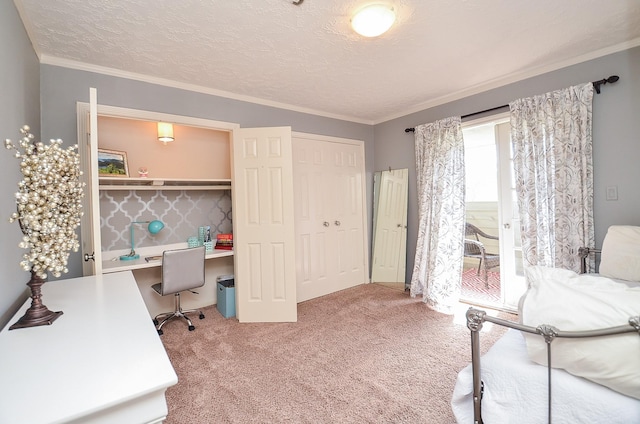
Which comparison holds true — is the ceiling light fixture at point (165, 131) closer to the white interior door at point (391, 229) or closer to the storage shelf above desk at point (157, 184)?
the storage shelf above desk at point (157, 184)

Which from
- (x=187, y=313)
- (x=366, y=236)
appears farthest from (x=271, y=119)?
(x=187, y=313)

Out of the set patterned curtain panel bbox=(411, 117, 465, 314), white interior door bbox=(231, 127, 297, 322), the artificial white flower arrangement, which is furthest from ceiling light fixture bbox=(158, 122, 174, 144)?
patterned curtain panel bbox=(411, 117, 465, 314)

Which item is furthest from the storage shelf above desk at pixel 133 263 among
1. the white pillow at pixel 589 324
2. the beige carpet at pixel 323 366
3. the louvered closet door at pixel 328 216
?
the white pillow at pixel 589 324

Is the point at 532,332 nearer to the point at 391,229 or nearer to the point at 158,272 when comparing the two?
the point at 391,229

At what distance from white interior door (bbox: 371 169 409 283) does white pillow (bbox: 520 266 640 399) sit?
113 inches

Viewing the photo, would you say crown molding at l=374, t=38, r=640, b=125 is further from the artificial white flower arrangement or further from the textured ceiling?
the artificial white flower arrangement

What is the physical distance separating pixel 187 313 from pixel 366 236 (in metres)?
2.60

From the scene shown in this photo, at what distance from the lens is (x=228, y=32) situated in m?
2.04

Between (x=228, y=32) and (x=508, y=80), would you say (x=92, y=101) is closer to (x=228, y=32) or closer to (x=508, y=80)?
(x=228, y=32)

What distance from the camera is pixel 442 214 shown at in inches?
133

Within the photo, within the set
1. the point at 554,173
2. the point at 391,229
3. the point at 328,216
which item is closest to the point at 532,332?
the point at 554,173

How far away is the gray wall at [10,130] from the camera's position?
1.33 meters

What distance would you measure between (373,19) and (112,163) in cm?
280

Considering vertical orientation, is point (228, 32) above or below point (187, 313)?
above
